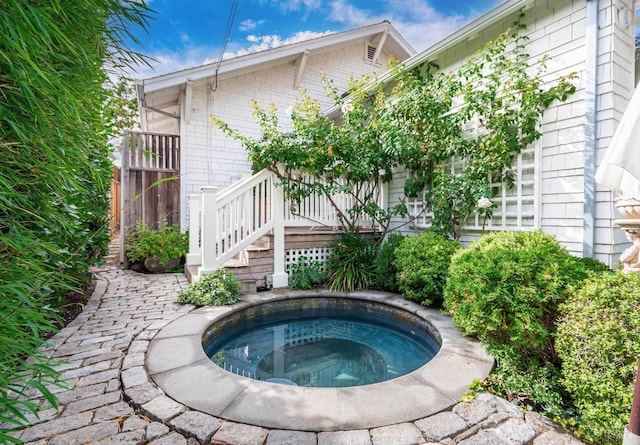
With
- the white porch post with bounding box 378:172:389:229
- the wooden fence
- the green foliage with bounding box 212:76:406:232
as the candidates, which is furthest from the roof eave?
the white porch post with bounding box 378:172:389:229

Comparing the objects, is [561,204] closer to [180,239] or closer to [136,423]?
[136,423]

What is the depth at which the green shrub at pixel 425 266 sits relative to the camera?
12.4ft

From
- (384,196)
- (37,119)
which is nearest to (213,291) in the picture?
(37,119)

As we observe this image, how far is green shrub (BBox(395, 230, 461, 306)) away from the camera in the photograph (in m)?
3.79

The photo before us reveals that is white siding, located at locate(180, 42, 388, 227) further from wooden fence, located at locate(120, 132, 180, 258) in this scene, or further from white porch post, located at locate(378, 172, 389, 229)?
white porch post, located at locate(378, 172, 389, 229)

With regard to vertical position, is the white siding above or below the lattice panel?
above

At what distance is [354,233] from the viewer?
533cm

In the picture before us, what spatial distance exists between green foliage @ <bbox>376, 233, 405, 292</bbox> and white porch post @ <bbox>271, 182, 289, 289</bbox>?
1.48m

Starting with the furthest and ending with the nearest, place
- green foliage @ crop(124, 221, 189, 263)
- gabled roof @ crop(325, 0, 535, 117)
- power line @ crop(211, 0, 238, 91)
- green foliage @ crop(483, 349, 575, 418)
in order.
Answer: green foliage @ crop(124, 221, 189, 263) < power line @ crop(211, 0, 238, 91) < gabled roof @ crop(325, 0, 535, 117) < green foliage @ crop(483, 349, 575, 418)

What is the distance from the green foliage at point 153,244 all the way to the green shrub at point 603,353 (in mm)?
6220

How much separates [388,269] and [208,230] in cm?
273

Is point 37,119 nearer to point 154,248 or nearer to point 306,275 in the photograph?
point 306,275

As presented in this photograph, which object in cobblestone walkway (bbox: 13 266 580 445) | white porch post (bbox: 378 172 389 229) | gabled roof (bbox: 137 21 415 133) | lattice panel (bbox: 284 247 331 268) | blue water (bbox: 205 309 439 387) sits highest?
gabled roof (bbox: 137 21 415 133)

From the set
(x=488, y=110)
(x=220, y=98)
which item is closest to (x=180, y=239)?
(x=220, y=98)
